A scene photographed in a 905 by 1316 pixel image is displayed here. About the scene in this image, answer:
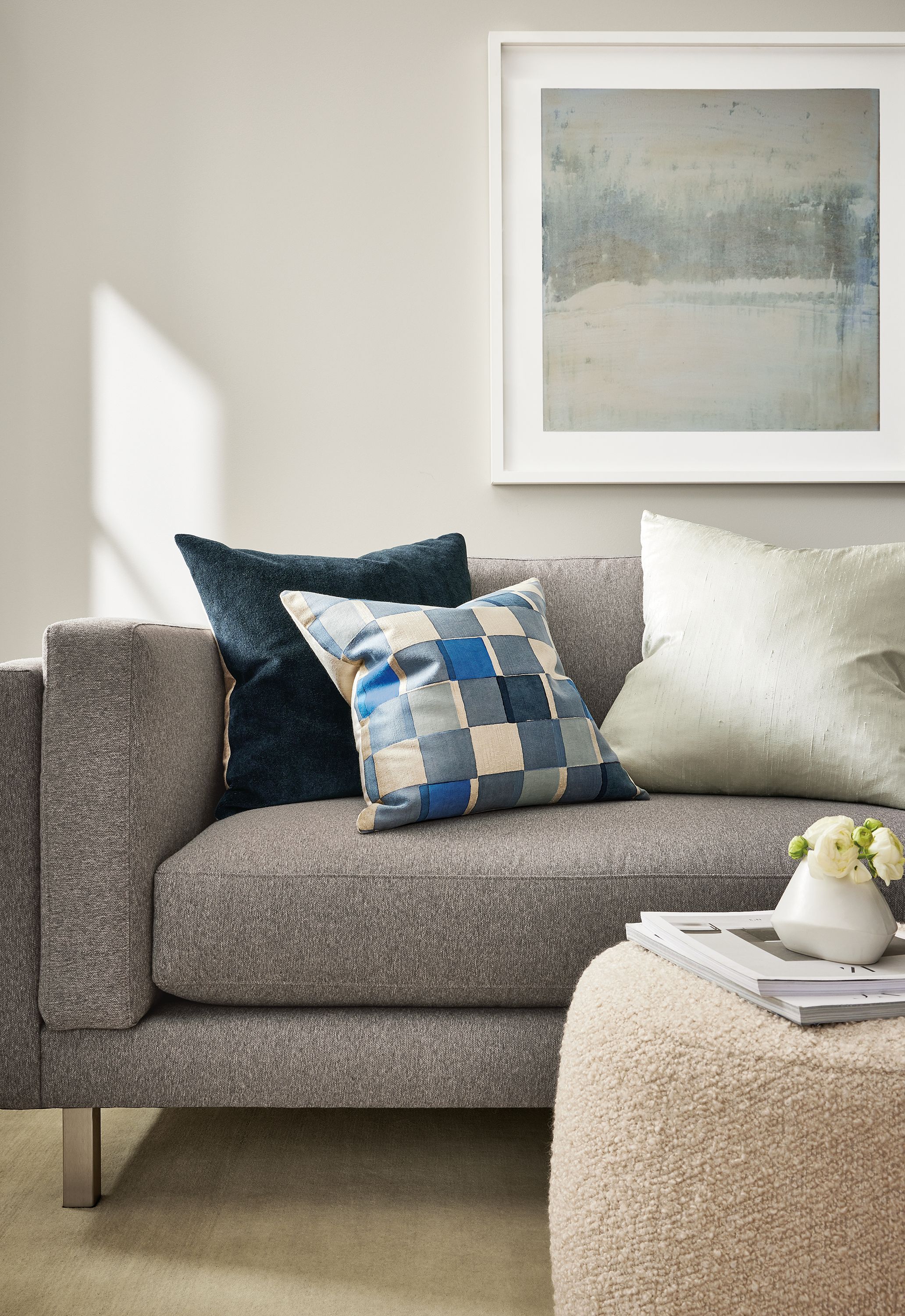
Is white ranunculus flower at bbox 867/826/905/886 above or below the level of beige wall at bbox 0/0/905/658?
below

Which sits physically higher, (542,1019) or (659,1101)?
(659,1101)

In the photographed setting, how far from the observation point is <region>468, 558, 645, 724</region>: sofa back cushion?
185cm

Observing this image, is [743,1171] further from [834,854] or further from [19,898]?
[19,898]

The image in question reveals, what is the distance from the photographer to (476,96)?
2.31m

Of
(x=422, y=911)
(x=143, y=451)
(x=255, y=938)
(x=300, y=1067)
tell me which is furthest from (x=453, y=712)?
(x=143, y=451)

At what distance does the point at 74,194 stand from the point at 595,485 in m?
1.43

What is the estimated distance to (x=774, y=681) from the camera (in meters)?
1.54

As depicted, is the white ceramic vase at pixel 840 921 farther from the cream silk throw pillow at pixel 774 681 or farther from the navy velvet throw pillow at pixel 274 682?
the navy velvet throw pillow at pixel 274 682

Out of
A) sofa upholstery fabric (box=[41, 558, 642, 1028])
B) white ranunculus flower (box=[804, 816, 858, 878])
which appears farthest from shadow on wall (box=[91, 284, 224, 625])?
white ranunculus flower (box=[804, 816, 858, 878])

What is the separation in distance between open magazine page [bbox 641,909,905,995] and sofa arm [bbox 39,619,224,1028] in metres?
0.65

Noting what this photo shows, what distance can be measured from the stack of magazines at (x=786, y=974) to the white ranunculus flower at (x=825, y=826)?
4.3 inches

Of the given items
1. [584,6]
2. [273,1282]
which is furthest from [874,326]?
[273,1282]

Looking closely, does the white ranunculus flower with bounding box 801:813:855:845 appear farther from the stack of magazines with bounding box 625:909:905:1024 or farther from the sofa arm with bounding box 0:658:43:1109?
the sofa arm with bounding box 0:658:43:1109

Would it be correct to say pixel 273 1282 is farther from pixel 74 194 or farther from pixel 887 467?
pixel 74 194
